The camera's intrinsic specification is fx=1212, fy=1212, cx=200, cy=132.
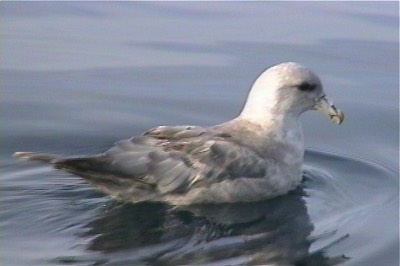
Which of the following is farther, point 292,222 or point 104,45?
point 104,45

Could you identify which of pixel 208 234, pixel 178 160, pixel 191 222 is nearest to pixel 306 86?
pixel 178 160

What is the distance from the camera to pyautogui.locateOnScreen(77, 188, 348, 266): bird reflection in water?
24.6 ft

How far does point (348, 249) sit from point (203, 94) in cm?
356

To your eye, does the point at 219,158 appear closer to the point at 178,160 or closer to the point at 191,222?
the point at 178,160

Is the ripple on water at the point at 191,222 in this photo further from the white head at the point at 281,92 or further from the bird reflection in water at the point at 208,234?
the white head at the point at 281,92

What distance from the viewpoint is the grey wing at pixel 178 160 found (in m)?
8.30

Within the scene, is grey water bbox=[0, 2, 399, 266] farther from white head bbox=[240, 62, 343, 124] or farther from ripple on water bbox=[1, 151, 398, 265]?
white head bbox=[240, 62, 343, 124]

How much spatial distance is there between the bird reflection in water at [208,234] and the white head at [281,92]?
2.38 feet

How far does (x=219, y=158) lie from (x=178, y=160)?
297 mm

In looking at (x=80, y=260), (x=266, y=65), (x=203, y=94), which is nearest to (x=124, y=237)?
(x=80, y=260)

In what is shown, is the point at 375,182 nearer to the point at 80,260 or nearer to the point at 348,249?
the point at 348,249

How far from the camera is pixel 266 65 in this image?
11.8 metres

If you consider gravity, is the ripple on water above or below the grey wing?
below

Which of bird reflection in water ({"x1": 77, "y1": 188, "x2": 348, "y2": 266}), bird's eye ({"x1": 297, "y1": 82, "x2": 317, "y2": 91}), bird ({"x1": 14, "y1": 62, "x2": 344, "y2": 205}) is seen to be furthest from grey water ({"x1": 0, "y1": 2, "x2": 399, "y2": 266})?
bird's eye ({"x1": 297, "y1": 82, "x2": 317, "y2": 91})
